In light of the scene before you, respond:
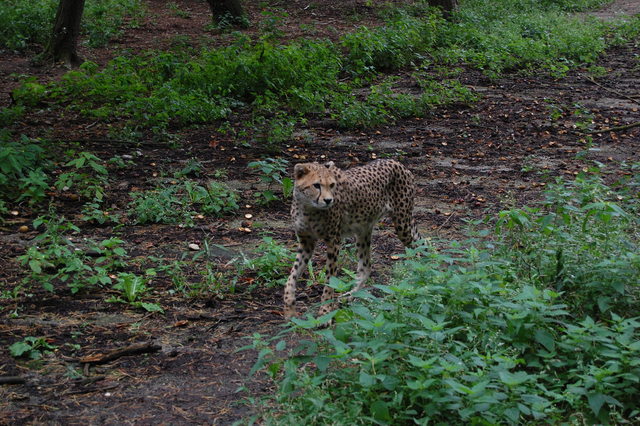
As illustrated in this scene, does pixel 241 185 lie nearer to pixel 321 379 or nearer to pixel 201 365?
pixel 201 365

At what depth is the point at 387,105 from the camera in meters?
13.2

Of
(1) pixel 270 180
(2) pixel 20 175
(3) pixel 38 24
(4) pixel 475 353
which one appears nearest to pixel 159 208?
(1) pixel 270 180

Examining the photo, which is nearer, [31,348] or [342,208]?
[31,348]

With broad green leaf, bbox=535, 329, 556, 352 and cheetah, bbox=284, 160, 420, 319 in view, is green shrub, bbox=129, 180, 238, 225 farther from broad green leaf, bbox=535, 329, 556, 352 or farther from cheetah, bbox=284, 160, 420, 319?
broad green leaf, bbox=535, 329, 556, 352

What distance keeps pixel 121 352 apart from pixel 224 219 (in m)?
3.29

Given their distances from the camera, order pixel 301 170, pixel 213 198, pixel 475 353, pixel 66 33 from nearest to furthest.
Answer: pixel 475 353 < pixel 301 170 < pixel 213 198 < pixel 66 33

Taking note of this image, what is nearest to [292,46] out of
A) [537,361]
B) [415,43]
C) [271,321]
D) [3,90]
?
[415,43]

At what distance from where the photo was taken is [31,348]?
211 inches

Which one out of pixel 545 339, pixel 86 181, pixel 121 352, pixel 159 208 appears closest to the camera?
pixel 545 339

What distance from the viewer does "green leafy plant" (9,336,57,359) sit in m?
5.30

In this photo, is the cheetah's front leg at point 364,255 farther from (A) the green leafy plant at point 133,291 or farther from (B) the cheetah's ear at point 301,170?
(A) the green leafy plant at point 133,291

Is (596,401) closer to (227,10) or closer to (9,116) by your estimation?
(9,116)

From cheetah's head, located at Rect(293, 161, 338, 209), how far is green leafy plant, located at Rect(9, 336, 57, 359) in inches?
94.0

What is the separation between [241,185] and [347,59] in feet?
22.3
